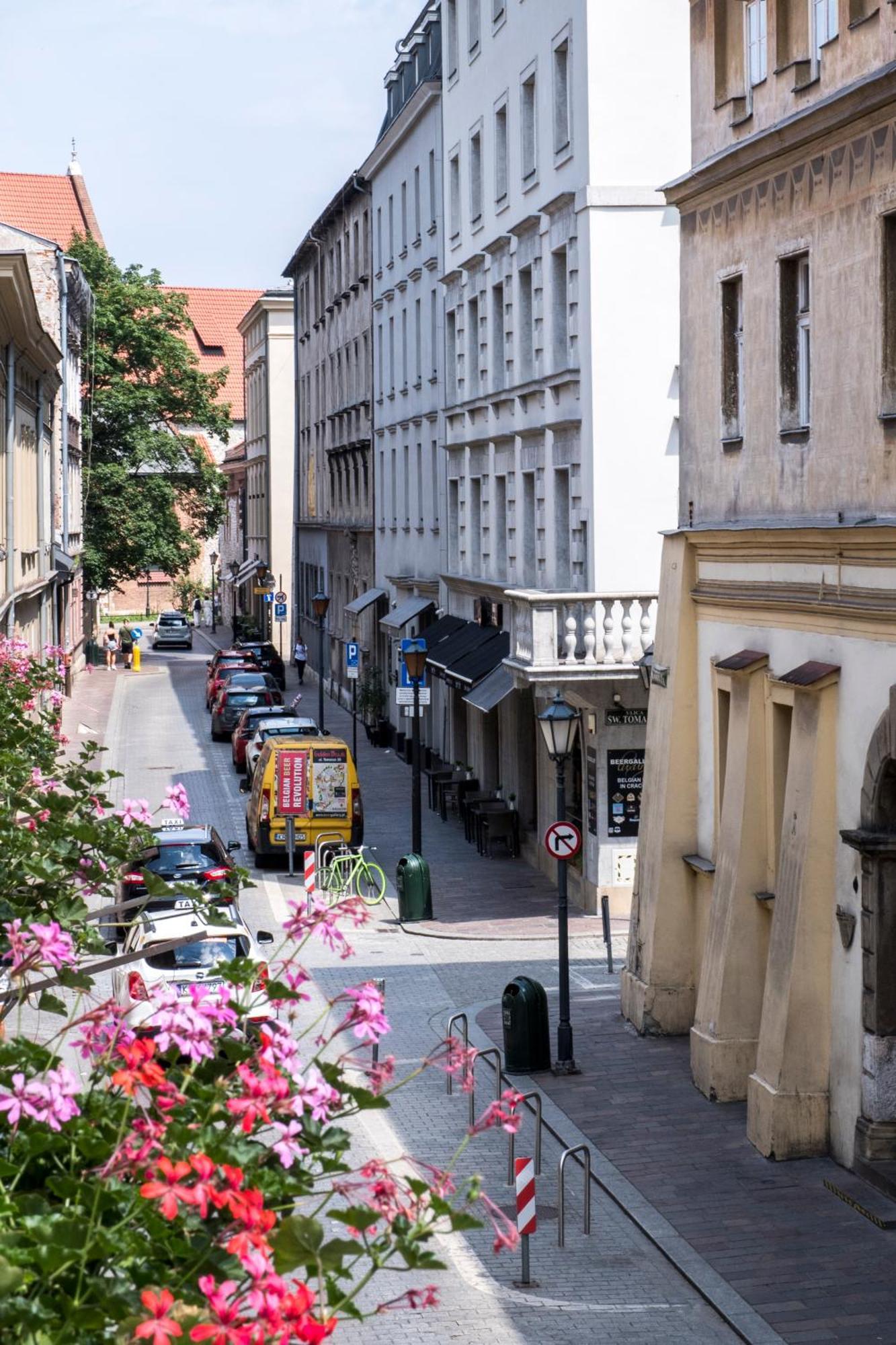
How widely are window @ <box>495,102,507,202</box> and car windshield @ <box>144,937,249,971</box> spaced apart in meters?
17.3

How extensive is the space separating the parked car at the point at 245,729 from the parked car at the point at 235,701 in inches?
119

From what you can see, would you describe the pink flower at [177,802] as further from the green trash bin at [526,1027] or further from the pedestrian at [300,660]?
the pedestrian at [300,660]

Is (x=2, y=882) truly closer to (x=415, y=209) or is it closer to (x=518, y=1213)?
(x=518, y=1213)

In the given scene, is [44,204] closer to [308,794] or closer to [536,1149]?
[308,794]

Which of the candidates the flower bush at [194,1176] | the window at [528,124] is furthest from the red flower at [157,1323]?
the window at [528,124]

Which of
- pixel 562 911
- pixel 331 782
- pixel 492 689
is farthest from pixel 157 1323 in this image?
pixel 331 782

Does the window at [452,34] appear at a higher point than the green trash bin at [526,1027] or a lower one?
higher

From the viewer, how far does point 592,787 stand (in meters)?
25.7

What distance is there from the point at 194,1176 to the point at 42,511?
39922 mm

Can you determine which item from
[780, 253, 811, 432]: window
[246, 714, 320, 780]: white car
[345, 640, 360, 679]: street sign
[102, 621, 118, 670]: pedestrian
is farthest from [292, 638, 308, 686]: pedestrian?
[780, 253, 811, 432]: window

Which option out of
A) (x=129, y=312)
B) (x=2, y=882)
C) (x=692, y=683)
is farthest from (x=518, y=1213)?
(x=129, y=312)

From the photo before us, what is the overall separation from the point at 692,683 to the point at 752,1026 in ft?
12.0

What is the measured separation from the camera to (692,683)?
61.3ft

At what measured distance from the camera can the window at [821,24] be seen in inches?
579
